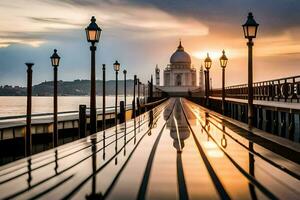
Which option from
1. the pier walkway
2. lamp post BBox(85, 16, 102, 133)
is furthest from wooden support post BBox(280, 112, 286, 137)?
the pier walkway

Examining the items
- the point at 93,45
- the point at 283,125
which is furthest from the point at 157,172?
the point at 283,125

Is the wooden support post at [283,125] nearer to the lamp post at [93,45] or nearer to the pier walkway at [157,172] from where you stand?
the lamp post at [93,45]

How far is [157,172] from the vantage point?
23.0 feet

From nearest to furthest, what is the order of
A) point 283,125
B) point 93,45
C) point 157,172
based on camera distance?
point 157,172, point 93,45, point 283,125

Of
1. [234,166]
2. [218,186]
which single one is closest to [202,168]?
[234,166]

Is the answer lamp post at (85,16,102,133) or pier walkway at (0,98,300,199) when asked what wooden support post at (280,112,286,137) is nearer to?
lamp post at (85,16,102,133)

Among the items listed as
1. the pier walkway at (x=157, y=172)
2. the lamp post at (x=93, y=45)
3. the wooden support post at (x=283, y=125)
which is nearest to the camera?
the pier walkway at (x=157, y=172)

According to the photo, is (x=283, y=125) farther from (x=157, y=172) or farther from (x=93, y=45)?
(x=157, y=172)

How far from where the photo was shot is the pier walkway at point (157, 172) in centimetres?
545

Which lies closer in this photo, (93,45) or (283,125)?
(93,45)

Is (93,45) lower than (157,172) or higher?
higher

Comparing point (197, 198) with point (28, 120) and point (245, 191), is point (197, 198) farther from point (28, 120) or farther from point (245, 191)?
point (28, 120)

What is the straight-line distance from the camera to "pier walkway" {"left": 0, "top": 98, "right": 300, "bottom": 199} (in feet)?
17.9

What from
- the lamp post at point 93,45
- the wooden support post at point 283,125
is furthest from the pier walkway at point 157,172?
the wooden support post at point 283,125
